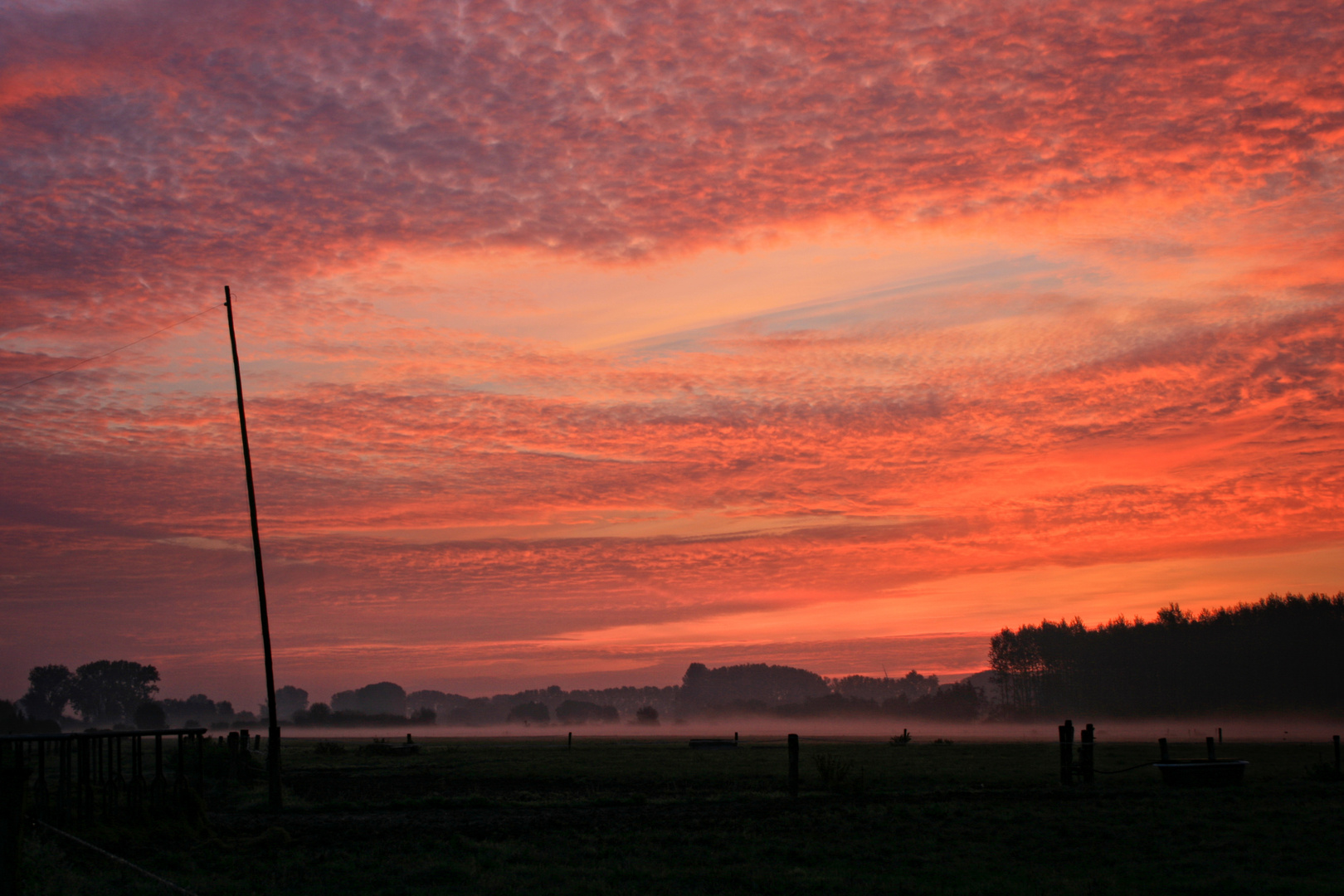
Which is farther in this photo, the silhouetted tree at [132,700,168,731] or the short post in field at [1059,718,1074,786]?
the silhouetted tree at [132,700,168,731]

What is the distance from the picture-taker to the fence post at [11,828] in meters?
7.83

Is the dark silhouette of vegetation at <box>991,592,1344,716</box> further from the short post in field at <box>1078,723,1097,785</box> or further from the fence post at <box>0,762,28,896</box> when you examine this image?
the fence post at <box>0,762,28,896</box>

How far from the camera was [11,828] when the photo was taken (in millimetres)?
7980

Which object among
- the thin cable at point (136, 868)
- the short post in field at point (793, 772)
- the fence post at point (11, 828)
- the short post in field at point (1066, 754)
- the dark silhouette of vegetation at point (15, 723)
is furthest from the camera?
the dark silhouette of vegetation at point (15, 723)

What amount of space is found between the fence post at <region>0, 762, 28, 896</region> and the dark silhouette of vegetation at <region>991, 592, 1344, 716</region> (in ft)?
544

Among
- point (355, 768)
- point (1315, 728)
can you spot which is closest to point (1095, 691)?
point (1315, 728)

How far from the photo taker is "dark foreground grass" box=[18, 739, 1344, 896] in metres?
14.0

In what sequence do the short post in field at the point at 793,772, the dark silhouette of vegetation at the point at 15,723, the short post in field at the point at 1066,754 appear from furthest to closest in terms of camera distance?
the dark silhouette of vegetation at the point at 15,723 < the short post in field at the point at 1066,754 < the short post in field at the point at 793,772

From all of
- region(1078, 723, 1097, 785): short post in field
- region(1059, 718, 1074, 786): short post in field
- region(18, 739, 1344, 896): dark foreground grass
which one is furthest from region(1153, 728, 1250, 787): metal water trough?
region(1059, 718, 1074, 786): short post in field

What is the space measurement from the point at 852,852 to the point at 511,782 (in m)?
23.0

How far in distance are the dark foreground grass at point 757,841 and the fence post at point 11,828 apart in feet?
13.7

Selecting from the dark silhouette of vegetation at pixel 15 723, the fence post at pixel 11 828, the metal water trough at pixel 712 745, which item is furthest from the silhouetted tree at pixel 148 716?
the fence post at pixel 11 828

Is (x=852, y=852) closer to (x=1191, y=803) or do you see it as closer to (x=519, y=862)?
(x=519, y=862)

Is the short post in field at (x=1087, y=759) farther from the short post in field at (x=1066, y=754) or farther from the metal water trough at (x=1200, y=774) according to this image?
the metal water trough at (x=1200, y=774)
